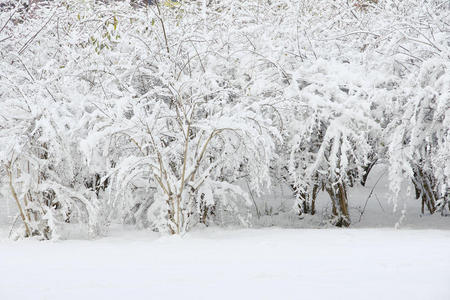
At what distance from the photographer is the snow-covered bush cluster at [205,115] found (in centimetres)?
468

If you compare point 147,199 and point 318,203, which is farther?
point 318,203

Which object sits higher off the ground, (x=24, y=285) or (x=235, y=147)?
(x=235, y=147)

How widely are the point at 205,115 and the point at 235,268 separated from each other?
115 inches

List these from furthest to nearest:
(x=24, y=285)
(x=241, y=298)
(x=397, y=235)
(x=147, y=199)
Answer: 1. (x=147, y=199)
2. (x=397, y=235)
3. (x=24, y=285)
4. (x=241, y=298)

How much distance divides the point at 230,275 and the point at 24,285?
4.29ft

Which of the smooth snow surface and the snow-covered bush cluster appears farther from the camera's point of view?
the snow-covered bush cluster

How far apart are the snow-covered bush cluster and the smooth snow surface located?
0.62 m

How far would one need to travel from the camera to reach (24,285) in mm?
2898

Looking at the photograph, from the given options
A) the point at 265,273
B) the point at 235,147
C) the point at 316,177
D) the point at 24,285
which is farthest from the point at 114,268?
the point at 316,177

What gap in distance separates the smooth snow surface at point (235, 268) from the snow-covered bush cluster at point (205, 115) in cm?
62

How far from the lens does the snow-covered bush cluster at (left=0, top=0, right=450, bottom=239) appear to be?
4680 millimetres

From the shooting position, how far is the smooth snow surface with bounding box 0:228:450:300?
2.67m

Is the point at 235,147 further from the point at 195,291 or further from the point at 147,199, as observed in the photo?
the point at 195,291

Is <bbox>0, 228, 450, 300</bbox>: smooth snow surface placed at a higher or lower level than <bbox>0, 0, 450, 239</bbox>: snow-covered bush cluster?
lower
